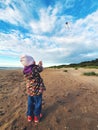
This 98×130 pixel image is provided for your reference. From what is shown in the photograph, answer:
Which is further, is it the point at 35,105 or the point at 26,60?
the point at 35,105

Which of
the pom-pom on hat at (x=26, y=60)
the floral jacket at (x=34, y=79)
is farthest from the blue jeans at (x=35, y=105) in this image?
the pom-pom on hat at (x=26, y=60)

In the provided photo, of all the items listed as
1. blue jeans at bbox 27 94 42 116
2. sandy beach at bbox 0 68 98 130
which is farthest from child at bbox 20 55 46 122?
sandy beach at bbox 0 68 98 130

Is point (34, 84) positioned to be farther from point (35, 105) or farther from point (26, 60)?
point (26, 60)

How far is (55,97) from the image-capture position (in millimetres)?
6855

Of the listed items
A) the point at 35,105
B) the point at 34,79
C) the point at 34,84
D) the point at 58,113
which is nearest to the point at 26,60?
the point at 34,79

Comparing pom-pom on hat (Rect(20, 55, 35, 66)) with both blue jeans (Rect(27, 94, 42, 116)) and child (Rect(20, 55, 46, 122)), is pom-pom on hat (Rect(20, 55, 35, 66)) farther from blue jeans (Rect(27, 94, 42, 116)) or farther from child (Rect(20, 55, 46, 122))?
blue jeans (Rect(27, 94, 42, 116))

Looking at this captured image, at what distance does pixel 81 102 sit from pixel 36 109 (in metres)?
2.20

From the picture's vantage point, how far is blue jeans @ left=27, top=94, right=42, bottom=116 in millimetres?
4711

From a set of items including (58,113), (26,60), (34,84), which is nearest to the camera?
(26,60)

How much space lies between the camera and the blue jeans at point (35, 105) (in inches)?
185

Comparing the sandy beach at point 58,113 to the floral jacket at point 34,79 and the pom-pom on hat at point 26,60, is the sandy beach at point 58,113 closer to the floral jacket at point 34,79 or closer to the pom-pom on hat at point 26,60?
the floral jacket at point 34,79

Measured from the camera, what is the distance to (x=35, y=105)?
4773mm

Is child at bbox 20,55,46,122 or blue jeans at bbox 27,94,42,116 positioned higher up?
child at bbox 20,55,46,122

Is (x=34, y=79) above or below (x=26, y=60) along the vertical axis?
below
